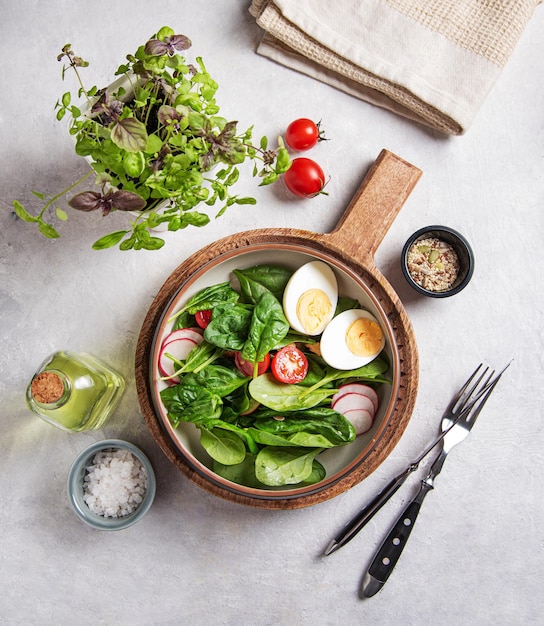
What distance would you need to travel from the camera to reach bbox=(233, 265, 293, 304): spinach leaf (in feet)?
4.77

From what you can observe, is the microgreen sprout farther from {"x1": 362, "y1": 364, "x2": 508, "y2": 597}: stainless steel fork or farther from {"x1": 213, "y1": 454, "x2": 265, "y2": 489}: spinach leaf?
{"x1": 362, "y1": 364, "x2": 508, "y2": 597}: stainless steel fork

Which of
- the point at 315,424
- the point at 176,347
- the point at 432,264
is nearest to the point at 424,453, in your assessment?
the point at 315,424

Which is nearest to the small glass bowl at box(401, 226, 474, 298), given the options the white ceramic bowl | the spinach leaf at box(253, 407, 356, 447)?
the white ceramic bowl

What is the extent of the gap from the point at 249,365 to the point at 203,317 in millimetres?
159

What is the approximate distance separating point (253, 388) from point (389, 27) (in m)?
1.01

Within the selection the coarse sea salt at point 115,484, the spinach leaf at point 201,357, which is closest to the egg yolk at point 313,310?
the spinach leaf at point 201,357

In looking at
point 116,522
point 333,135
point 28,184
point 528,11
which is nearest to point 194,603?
point 116,522

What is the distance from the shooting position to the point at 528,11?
5.19 ft

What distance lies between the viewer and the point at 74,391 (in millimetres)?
1434

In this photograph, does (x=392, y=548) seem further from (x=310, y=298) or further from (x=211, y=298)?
(x=211, y=298)

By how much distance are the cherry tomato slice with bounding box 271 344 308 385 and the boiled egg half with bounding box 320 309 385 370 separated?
64 millimetres

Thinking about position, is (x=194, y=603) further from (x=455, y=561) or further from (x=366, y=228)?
(x=366, y=228)

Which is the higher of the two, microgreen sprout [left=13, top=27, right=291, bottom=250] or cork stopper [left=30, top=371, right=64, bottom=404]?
microgreen sprout [left=13, top=27, right=291, bottom=250]

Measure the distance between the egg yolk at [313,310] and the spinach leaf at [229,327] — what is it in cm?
12
